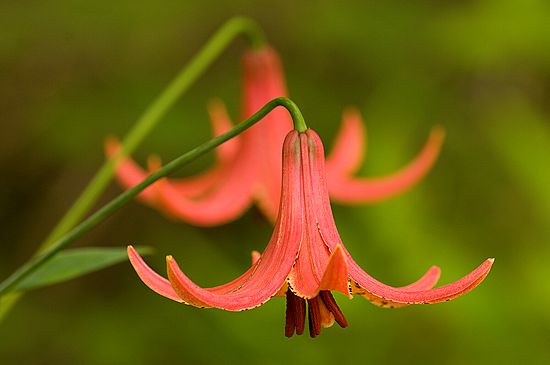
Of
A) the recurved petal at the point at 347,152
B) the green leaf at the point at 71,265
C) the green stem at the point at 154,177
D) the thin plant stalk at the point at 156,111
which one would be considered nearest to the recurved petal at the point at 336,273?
the green stem at the point at 154,177

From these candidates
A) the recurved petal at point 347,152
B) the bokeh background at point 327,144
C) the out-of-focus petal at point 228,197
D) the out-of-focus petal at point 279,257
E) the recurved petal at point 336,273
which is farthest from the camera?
the bokeh background at point 327,144

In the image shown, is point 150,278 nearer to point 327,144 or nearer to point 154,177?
point 154,177

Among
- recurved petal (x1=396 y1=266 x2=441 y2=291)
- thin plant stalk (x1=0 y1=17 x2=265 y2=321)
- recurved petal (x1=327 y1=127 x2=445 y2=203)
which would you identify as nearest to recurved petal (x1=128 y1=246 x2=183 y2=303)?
recurved petal (x1=396 y1=266 x2=441 y2=291)

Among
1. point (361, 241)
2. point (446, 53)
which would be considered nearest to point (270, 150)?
point (361, 241)

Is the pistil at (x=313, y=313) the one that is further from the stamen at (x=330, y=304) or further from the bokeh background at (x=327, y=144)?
the bokeh background at (x=327, y=144)

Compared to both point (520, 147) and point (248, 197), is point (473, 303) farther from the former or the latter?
point (248, 197)

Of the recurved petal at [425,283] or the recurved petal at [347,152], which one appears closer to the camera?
the recurved petal at [425,283]

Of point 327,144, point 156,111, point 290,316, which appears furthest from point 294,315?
point 327,144
